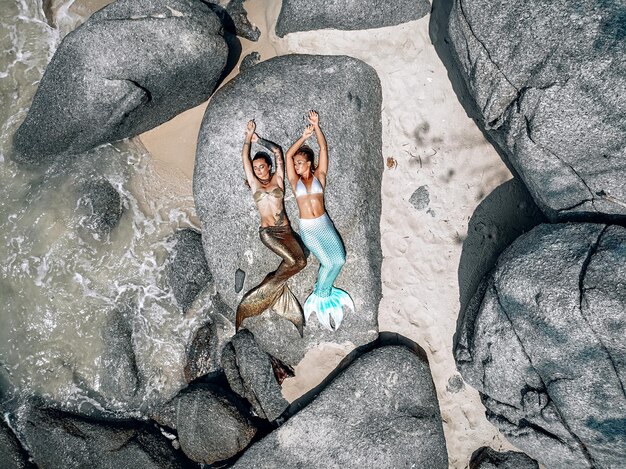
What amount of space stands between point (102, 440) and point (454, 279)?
503cm

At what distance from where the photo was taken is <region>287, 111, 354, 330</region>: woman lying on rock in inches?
243

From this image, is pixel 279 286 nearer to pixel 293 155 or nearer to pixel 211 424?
pixel 293 155

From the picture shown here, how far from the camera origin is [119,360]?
7.18 m

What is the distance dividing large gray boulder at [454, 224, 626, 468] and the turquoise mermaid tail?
1567 millimetres

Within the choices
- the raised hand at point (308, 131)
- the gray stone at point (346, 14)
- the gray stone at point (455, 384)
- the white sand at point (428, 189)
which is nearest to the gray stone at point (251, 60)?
the gray stone at point (346, 14)

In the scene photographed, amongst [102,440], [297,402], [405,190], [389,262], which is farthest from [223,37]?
[102,440]

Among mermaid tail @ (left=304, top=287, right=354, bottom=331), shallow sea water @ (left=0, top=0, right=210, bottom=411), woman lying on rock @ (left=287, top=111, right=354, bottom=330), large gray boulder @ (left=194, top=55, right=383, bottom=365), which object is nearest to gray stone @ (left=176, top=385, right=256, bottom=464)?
shallow sea water @ (left=0, top=0, right=210, bottom=411)

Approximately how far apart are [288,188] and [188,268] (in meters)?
1.82

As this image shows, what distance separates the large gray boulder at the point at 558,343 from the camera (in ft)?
16.6

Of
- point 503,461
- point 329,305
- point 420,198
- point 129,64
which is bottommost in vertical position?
point 503,461

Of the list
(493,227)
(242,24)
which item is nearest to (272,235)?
(493,227)

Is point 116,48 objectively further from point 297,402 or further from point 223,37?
point 297,402

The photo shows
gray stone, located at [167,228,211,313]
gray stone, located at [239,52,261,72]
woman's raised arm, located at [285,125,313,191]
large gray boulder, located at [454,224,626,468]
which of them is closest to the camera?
large gray boulder, located at [454,224,626,468]

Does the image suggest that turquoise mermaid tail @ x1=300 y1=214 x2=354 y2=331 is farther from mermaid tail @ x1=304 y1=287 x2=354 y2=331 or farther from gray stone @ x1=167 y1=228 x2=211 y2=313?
gray stone @ x1=167 y1=228 x2=211 y2=313
